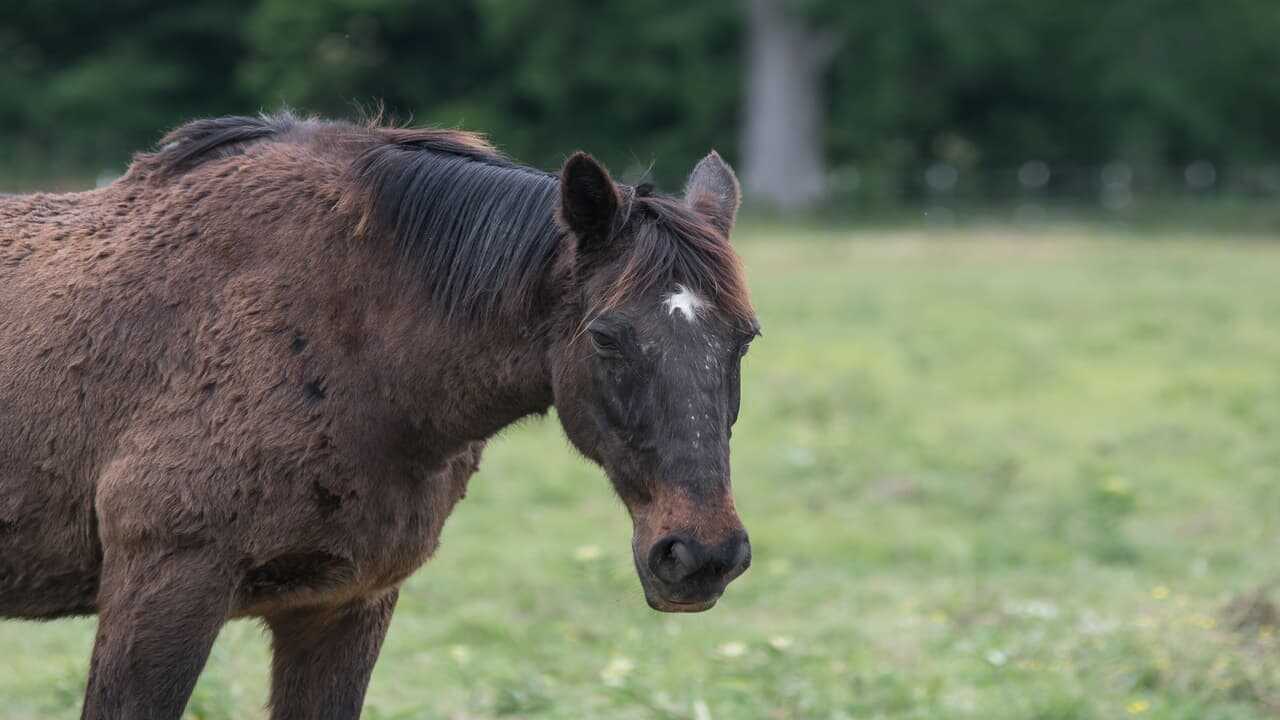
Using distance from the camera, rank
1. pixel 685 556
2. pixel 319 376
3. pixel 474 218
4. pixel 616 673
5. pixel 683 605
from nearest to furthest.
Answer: pixel 685 556 → pixel 683 605 → pixel 319 376 → pixel 474 218 → pixel 616 673

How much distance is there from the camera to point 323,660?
448cm

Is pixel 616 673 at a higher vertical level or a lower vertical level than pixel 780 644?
lower

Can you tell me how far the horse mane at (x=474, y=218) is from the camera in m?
3.87

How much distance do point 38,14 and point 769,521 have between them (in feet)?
95.7

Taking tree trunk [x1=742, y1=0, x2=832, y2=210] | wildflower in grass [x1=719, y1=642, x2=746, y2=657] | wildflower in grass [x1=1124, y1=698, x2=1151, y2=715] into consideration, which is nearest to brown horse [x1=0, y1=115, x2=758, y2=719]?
wildflower in grass [x1=719, y1=642, x2=746, y2=657]

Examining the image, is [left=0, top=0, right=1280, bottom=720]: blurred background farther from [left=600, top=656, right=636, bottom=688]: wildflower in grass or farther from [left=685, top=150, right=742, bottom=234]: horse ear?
[left=685, top=150, right=742, bottom=234]: horse ear

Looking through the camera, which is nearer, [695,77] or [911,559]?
[911,559]

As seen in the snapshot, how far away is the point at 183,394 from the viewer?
408 cm

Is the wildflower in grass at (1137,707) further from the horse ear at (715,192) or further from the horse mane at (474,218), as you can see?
the horse mane at (474,218)

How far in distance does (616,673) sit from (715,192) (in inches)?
102

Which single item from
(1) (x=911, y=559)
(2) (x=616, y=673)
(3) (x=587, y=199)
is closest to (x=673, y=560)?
(3) (x=587, y=199)

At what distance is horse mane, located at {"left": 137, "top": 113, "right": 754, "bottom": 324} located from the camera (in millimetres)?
3867

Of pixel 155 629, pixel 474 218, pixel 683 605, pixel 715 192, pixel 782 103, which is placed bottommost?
pixel 155 629

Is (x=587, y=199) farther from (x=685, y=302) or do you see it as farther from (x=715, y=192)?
(x=715, y=192)
